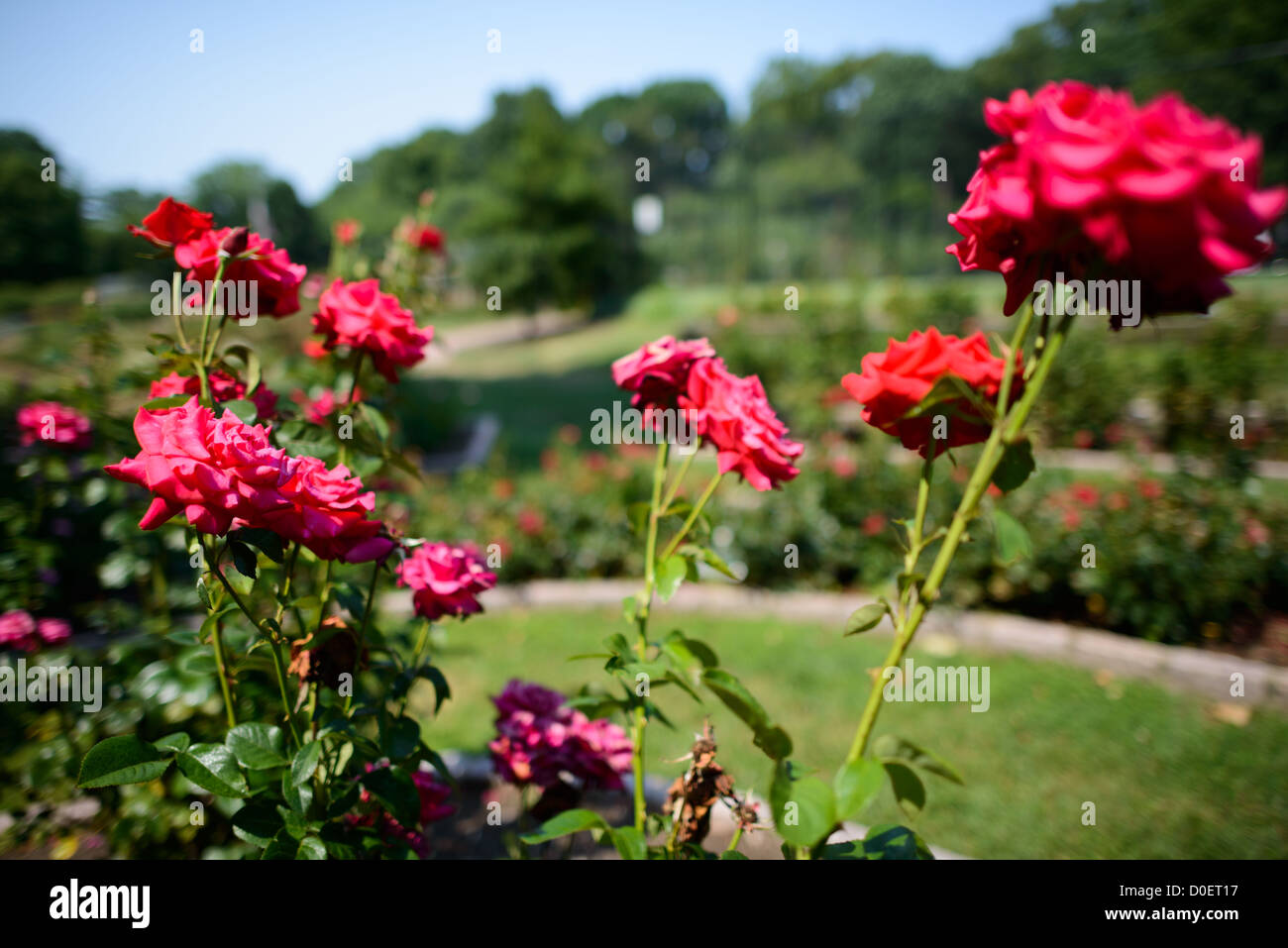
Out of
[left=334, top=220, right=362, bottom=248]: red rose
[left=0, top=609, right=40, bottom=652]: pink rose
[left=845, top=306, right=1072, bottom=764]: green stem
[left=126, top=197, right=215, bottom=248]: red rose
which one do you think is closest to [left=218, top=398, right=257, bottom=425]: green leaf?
[left=126, top=197, right=215, bottom=248]: red rose

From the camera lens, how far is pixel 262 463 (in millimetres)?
895

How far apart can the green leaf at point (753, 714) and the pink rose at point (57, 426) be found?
80.0 inches

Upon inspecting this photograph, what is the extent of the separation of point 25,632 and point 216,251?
1485 mm

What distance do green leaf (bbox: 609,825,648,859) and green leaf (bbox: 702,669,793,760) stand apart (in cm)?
31

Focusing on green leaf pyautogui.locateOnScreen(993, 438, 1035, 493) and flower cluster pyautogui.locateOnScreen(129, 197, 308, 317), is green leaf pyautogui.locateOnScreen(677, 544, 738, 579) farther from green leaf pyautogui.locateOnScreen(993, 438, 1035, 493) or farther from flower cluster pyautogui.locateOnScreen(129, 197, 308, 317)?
flower cluster pyautogui.locateOnScreen(129, 197, 308, 317)

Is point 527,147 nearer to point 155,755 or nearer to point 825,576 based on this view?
point 825,576

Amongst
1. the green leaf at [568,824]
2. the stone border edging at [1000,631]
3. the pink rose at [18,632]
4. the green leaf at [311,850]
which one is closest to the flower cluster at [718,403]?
the green leaf at [568,824]

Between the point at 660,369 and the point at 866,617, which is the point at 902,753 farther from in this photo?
the point at 660,369

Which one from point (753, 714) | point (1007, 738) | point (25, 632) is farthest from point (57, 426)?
point (1007, 738)

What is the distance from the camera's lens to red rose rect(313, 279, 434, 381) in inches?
50.2

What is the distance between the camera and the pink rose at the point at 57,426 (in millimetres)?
2045

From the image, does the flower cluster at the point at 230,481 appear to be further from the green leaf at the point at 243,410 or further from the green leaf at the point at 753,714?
the green leaf at the point at 753,714
